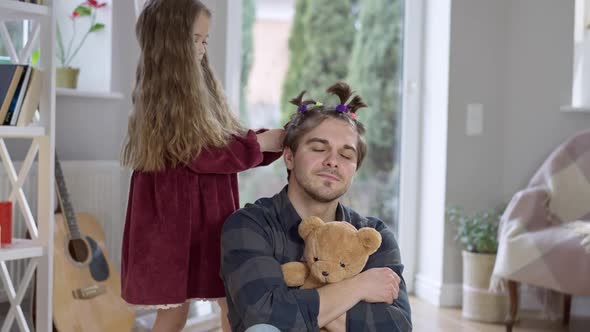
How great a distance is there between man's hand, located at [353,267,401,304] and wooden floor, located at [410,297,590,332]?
5.58ft

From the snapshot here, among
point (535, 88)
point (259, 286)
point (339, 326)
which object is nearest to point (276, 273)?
point (259, 286)

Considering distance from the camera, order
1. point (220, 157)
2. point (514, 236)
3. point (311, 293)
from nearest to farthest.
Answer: point (311, 293), point (220, 157), point (514, 236)

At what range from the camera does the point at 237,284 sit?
5.68ft

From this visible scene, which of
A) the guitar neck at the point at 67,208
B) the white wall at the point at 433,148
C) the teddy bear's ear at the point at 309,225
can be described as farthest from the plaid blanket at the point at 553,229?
the guitar neck at the point at 67,208

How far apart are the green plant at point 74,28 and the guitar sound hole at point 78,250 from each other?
0.98 meters

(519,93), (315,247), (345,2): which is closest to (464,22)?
(519,93)

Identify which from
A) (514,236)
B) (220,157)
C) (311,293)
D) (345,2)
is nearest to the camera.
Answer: (311,293)

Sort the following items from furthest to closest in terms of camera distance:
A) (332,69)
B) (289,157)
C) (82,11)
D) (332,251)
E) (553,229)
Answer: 1. (332,69)
2. (82,11)
3. (553,229)
4. (289,157)
5. (332,251)

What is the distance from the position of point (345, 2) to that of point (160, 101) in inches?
105

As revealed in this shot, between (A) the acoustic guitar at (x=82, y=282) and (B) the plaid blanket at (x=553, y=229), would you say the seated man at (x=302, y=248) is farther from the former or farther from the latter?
(B) the plaid blanket at (x=553, y=229)

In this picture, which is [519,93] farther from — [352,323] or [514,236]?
[352,323]

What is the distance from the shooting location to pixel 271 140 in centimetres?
215

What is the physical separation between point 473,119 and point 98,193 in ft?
6.01

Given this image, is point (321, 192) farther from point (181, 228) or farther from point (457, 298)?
point (457, 298)
